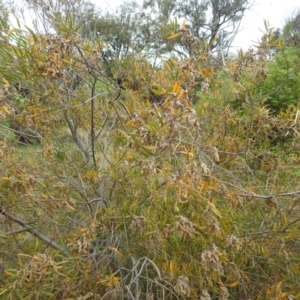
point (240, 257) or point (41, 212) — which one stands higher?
point (41, 212)

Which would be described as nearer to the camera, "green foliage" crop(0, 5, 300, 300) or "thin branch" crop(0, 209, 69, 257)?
"green foliage" crop(0, 5, 300, 300)

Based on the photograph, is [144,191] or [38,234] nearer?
[144,191]

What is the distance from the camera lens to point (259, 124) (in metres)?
2.47

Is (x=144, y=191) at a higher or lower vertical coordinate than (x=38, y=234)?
higher

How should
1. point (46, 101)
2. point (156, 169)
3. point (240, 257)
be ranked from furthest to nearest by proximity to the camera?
point (46, 101) < point (240, 257) < point (156, 169)

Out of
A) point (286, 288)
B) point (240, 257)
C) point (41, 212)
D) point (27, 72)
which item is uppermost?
point (27, 72)

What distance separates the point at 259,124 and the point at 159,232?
104 centimetres

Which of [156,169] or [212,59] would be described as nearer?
[156,169]

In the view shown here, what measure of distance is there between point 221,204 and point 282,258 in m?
0.39

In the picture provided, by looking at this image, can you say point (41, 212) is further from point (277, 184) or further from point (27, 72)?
point (277, 184)

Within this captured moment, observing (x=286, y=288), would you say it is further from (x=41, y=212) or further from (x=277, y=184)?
(x=41, y=212)

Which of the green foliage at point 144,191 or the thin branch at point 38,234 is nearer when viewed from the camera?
the green foliage at point 144,191

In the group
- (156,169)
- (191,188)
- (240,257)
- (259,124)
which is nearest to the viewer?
(191,188)

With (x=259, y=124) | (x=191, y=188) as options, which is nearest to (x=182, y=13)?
(x=259, y=124)
